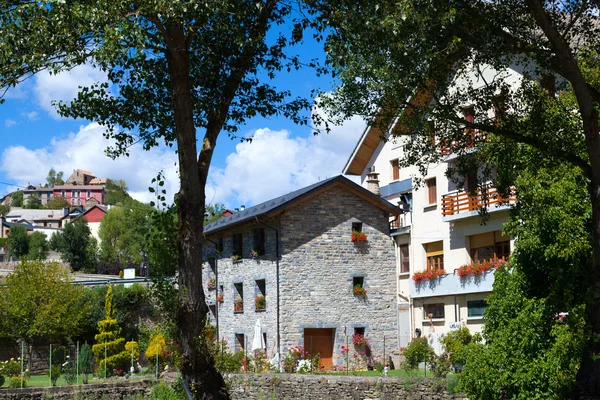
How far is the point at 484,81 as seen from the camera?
43.5ft

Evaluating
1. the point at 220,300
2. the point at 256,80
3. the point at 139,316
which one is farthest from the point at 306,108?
the point at 139,316

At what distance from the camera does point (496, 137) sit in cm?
1434

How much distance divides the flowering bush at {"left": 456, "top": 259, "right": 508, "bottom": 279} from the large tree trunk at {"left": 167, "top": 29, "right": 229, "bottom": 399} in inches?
765

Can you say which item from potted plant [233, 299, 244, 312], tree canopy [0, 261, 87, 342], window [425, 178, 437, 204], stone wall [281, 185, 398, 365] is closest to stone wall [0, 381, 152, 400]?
stone wall [281, 185, 398, 365]

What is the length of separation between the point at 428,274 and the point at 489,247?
11.0 feet

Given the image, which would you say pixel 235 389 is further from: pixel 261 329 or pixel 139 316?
pixel 139 316

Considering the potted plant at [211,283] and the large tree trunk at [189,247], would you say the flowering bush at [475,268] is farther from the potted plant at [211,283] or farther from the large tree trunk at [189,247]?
the large tree trunk at [189,247]

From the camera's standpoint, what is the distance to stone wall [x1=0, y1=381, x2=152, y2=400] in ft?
78.6

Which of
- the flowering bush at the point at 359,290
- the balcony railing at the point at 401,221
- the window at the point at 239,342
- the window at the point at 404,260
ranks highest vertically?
the balcony railing at the point at 401,221

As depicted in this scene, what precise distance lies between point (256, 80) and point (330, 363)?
67.2 feet

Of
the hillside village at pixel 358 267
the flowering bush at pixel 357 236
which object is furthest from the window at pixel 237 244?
the flowering bush at pixel 357 236

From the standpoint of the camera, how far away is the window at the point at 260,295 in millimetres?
33875

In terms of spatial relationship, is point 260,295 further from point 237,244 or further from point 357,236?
point 357,236

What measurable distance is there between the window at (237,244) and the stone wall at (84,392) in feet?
34.7
